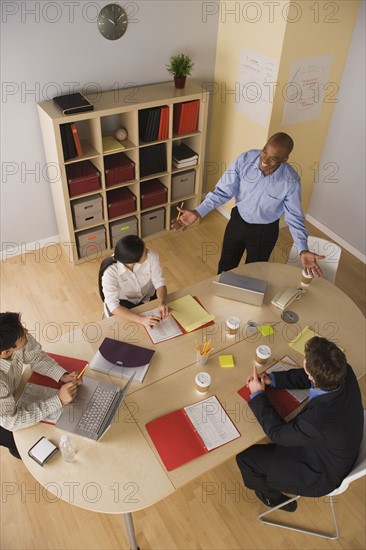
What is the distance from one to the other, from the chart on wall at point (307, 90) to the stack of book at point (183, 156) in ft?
3.10

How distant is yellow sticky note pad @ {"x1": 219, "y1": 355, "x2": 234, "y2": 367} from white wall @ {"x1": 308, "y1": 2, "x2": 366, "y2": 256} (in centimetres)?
277

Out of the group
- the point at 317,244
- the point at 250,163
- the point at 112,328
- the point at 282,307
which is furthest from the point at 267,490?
the point at 250,163

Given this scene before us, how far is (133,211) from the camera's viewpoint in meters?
4.27

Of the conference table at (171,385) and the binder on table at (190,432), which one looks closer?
the conference table at (171,385)

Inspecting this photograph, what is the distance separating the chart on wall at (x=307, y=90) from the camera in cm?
375

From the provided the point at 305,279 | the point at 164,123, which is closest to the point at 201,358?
the point at 305,279

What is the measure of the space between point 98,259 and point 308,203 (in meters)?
2.49

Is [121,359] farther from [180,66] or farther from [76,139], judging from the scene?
[180,66]

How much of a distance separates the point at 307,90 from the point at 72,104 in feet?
7.02

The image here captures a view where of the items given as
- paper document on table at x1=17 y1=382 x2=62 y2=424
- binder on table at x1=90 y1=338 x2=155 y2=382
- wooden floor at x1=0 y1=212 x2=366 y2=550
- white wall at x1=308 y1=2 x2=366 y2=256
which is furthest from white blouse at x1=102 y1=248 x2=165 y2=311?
white wall at x1=308 y1=2 x2=366 y2=256

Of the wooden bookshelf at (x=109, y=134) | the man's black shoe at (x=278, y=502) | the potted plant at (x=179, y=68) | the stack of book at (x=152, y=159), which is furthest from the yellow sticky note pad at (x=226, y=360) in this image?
the potted plant at (x=179, y=68)

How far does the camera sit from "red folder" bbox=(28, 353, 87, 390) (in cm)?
218

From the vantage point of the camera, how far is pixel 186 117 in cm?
405

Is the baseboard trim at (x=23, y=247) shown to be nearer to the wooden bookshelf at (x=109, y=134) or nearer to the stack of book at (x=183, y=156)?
the wooden bookshelf at (x=109, y=134)
